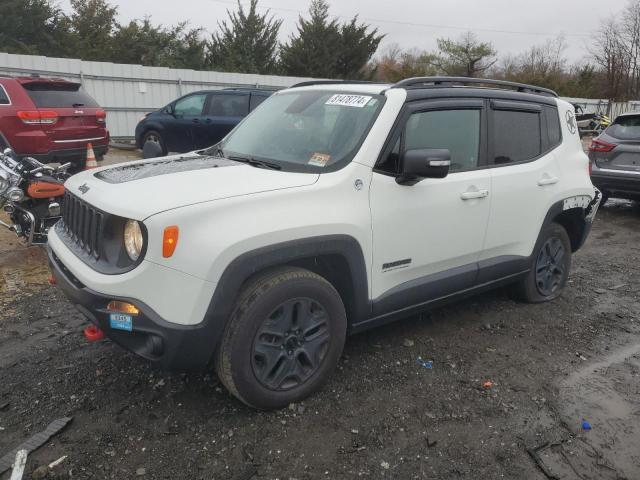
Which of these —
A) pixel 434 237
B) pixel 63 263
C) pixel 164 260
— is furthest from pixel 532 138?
pixel 63 263

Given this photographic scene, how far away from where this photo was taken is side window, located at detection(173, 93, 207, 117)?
11.4 m

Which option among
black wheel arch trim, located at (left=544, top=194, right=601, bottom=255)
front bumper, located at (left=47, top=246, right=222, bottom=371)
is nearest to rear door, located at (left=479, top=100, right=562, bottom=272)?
black wheel arch trim, located at (left=544, top=194, right=601, bottom=255)

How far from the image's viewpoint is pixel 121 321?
98.7 inches

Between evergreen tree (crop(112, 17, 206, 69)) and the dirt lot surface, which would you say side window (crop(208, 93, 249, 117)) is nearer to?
the dirt lot surface

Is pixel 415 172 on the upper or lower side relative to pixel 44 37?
lower

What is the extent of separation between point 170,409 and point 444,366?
1.77 meters

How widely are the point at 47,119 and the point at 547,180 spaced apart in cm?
757

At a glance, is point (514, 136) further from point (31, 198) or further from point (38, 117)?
point (38, 117)

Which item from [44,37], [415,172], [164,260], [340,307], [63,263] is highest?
[44,37]

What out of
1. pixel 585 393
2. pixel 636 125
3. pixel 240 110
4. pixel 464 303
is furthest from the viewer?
pixel 240 110

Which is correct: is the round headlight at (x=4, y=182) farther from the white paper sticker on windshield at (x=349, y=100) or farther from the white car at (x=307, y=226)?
the white paper sticker on windshield at (x=349, y=100)

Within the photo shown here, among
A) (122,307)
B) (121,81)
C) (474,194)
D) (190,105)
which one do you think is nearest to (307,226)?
(122,307)

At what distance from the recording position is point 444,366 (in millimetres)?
3514

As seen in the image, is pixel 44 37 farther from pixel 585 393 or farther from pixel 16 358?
pixel 585 393
